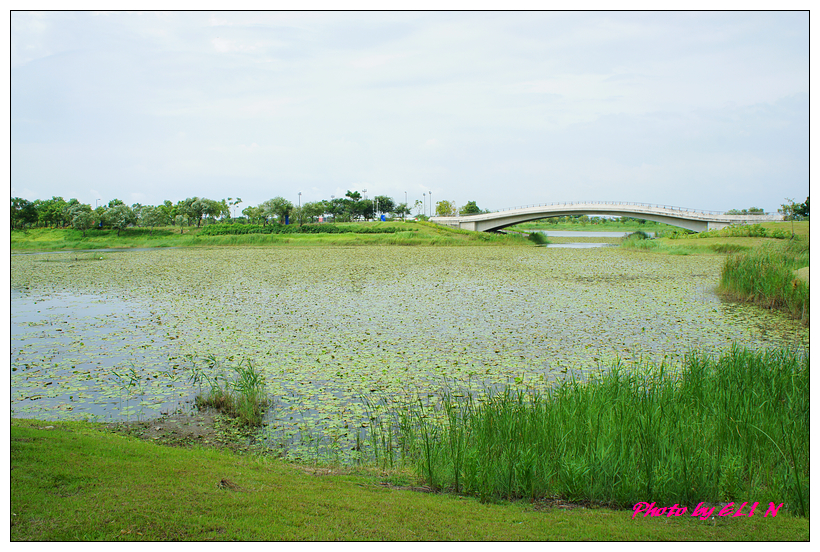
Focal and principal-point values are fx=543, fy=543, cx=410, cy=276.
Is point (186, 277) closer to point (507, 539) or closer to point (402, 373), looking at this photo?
point (402, 373)

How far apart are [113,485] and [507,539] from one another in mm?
2425

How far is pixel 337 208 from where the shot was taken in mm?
76500

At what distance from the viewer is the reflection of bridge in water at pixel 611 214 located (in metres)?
41.3

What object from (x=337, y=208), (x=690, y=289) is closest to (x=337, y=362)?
(x=690, y=289)

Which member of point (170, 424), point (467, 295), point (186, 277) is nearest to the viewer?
point (170, 424)

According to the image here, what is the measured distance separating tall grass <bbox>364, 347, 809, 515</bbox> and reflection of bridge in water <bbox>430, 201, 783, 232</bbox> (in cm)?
3998

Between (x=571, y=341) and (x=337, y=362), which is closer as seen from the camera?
(x=337, y=362)

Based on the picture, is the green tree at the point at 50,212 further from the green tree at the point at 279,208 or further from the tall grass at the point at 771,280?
the tall grass at the point at 771,280

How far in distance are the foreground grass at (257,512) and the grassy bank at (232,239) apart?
37.7 m

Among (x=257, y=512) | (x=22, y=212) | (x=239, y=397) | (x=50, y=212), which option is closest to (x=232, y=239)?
(x=22, y=212)

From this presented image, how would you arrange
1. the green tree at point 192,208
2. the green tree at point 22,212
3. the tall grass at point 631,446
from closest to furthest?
the tall grass at point 631,446
the green tree at point 22,212
the green tree at point 192,208

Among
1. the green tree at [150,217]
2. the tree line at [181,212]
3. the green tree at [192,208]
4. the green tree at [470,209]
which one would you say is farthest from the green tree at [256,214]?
the green tree at [470,209]

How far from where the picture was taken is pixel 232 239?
44.1m

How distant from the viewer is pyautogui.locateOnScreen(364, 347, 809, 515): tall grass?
3.79m
